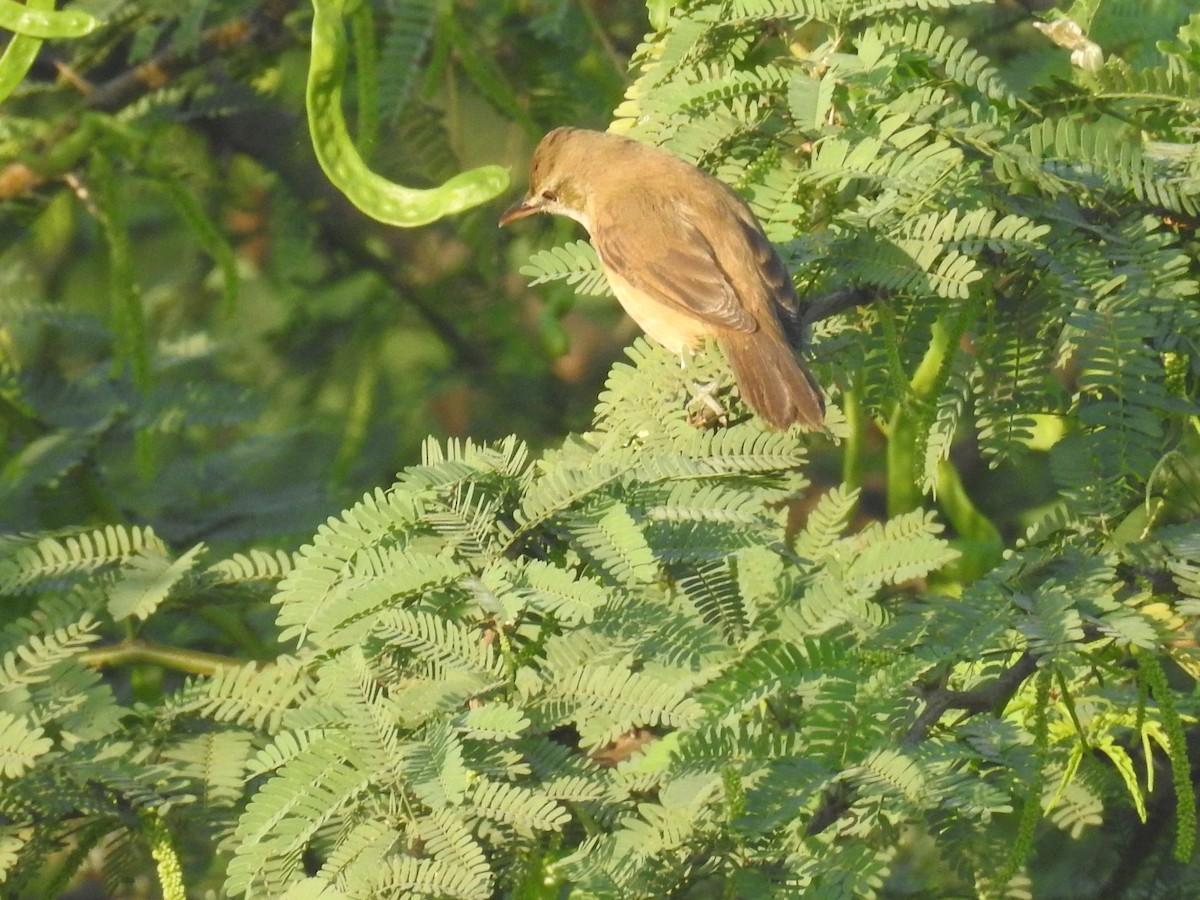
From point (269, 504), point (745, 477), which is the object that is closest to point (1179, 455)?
point (745, 477)

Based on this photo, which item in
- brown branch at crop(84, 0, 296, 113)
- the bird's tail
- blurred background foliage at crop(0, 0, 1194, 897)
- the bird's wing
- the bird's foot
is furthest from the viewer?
brown branch at crop(84, 0, 296, 113)

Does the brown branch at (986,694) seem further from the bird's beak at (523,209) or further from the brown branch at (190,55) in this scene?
the brown branch at (190,55)

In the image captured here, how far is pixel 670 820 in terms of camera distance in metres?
2.27

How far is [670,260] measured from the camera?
15.1 feet

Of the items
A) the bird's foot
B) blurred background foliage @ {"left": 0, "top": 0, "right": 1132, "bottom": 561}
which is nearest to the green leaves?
the bird's foot

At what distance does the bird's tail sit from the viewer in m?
3.24

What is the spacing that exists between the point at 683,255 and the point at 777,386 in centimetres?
134

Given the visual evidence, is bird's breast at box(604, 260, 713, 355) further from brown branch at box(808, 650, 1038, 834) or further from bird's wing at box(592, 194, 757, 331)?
brown branch at box(808, 650, 1038, 834)

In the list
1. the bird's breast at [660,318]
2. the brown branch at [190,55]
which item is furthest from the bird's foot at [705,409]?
the brown branch at [190,55]

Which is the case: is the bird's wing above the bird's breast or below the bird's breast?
above

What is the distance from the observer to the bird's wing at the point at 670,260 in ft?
14.0

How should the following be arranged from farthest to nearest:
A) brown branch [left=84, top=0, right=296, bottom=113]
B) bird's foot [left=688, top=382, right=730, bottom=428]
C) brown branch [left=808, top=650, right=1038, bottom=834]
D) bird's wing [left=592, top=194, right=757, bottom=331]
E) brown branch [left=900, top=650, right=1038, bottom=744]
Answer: brown branch [left=84, top=0, right=296, bottom=113] → bird's wing [left=592, top=194, right=757, bottom=331] → bird's foot [left=688, top=382, right=730, bottom=428] → brown branch [left=900, top=650, right=1038, bottom=744] → brown branch [left=808, top=650, right=1038, bottom=834]

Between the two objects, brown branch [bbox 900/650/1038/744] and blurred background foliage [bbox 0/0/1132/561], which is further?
blurred background foliage [bbox 0/0/1132/561]

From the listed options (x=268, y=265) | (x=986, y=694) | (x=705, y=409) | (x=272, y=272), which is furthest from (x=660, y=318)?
(x=268, y=265)
